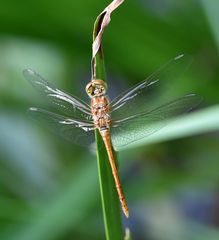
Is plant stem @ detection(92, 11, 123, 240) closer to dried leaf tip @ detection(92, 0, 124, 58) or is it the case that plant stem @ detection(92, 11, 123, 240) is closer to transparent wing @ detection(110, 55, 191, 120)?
dried leaf tip @ detection(92, 0, 124, 58)

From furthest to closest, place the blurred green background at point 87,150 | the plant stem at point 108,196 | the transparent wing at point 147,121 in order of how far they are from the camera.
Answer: the blurred green background at point 87,150 → the transparent wing at point 147,121 → the plant stem at point 108,196

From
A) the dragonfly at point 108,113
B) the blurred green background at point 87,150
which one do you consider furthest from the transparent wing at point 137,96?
the blurred green background at point 87,150

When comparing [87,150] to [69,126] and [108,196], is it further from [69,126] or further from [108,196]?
[108,196]

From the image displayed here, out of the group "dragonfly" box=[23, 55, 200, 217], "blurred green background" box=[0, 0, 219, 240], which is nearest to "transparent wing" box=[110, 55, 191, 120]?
"dragonfly" box=[23, 55, 200, 217]

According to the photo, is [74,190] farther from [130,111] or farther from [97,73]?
[97,73]

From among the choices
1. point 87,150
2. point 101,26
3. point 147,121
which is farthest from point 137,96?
point 87,150

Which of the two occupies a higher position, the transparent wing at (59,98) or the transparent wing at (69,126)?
the transparent wing at (59,98)

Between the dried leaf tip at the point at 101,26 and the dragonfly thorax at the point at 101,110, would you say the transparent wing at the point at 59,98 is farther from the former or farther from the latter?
the dried leaf tip at the point at 101,26

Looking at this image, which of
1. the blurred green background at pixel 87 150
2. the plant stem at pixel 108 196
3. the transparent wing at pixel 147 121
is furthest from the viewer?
the blurred green background at pixel 87 150
